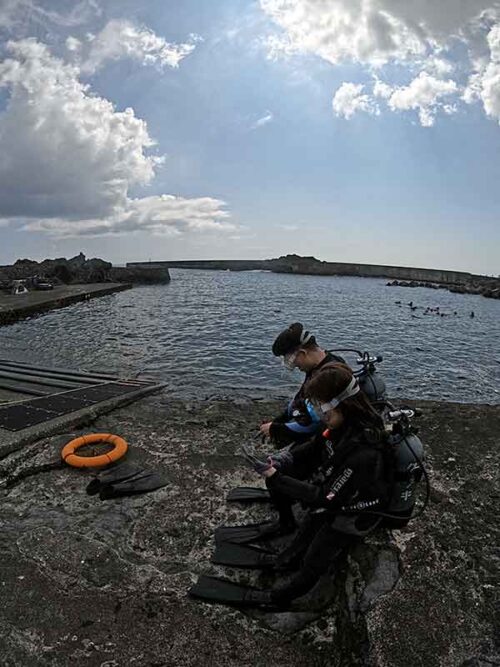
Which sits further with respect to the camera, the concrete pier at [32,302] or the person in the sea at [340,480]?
the concrete pier at [32,302]

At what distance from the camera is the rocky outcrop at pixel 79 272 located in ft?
136

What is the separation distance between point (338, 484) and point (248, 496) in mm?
1797

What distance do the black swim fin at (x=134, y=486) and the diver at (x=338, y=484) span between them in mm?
1534

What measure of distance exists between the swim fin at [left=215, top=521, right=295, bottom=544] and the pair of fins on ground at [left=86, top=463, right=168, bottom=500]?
3.46 ft

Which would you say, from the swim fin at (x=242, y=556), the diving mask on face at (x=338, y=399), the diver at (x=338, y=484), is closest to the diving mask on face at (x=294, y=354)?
the diver at (x=338, y=484)

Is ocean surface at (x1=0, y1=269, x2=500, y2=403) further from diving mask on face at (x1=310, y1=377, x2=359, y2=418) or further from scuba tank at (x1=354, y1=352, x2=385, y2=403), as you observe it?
diving mask on face at (x1=310, y1=377, x2=359, y2=418)

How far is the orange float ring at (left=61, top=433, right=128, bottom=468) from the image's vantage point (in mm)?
4902

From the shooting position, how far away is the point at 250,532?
3.81 meters

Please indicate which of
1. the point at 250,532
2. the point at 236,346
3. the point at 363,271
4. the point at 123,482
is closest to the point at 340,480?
the point at 250,532

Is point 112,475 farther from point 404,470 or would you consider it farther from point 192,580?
point 404,470

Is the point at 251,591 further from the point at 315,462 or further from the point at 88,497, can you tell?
the point at 88,497

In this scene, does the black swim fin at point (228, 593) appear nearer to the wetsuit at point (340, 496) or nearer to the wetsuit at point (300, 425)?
the wetsuit at point (340, 496)

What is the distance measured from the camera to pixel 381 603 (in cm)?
311

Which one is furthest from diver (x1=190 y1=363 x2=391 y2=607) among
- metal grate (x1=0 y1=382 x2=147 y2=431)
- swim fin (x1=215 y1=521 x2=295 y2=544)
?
metal grate (x1=0 y1=382 x2=147 y2=431)
